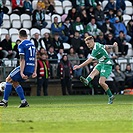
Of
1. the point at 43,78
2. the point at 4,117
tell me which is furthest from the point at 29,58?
the point at 43,78

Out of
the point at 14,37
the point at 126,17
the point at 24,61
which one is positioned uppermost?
the point at 126,17

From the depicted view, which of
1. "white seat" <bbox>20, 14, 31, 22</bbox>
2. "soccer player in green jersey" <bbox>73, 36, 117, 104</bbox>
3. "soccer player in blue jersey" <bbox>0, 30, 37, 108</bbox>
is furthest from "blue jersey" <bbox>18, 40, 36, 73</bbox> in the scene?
"white seat" <bbox>20, 14, 31, 22</bbox>

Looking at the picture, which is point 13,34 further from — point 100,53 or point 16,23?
point 100,53

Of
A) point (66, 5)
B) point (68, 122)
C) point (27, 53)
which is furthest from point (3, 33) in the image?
point (68, 122)

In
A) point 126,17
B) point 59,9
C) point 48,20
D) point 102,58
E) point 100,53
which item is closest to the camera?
point 100,53

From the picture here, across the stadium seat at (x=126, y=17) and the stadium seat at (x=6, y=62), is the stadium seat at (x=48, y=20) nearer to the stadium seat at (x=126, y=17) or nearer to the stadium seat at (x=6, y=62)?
the stadium seat at (x=6, y=62)

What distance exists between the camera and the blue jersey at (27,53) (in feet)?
59.3

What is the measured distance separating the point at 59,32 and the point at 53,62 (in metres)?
1.86

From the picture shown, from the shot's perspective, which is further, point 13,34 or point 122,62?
point 122,62

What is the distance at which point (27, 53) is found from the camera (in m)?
18.1

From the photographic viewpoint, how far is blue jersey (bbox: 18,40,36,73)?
18.1m

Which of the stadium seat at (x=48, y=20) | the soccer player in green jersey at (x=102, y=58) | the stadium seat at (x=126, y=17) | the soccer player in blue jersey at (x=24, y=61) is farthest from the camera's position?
the stadium seat at (x=126, y=17)

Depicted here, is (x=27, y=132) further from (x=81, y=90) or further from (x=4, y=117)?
(x=81, y=90)

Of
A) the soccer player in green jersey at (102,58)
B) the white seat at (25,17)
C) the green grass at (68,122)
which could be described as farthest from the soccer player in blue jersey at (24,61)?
the white seat at (25,17)
